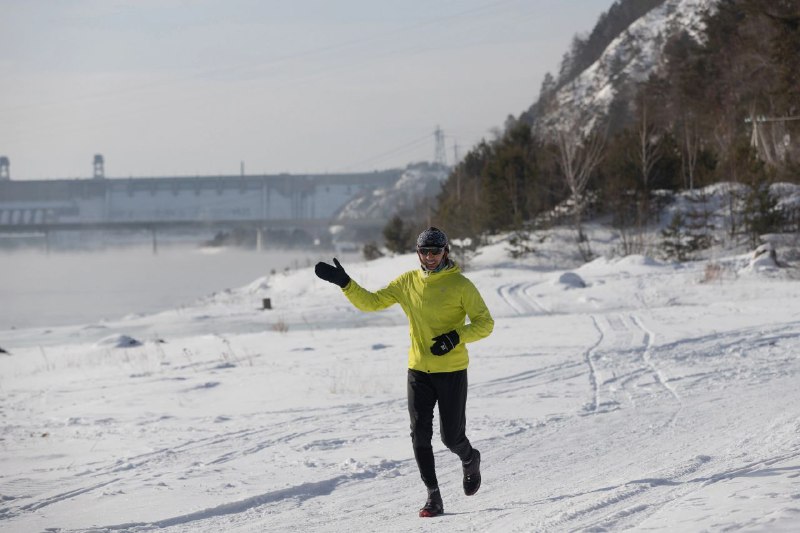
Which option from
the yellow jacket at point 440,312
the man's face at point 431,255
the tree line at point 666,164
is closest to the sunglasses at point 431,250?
the man's face at point 431,255

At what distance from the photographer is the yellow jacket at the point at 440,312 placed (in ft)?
20.5

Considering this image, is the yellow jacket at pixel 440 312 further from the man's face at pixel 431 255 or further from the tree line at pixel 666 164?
the tree line at pixel 666 164

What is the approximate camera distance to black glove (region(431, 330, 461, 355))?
19.6ft

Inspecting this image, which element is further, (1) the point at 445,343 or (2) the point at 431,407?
(2) the point at 431,407

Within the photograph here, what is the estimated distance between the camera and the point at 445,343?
6.01m

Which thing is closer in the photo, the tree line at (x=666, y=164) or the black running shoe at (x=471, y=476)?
the black running shoe at (x=471, y=476)

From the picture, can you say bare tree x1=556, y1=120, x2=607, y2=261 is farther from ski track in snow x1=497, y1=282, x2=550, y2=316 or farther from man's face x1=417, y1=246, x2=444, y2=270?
man's face x1=417, y1=246, x2=444, y2=270

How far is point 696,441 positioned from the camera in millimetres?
8422

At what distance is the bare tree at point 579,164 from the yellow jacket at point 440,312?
3429 cm

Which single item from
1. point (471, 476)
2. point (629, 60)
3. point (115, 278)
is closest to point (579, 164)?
point (471, 476)

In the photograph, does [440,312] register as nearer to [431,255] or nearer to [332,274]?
[431,255]

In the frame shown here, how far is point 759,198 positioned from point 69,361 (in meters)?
24.7

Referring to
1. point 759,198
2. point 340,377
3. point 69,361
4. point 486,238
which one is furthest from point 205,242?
point 340,377

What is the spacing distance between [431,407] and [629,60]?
81.3 metres
